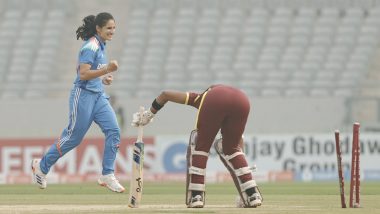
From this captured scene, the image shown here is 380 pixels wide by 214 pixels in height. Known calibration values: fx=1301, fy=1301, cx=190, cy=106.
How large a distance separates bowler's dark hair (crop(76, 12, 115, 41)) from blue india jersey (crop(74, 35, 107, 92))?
0.08 m

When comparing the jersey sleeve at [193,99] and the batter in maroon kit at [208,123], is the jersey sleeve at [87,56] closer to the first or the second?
the batter in maroon kit at [208,123]

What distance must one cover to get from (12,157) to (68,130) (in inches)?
461

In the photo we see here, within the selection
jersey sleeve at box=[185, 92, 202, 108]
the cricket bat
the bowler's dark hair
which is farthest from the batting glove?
the bowler's dark hair

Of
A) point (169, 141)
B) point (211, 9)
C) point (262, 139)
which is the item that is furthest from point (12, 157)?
point (211, 9)

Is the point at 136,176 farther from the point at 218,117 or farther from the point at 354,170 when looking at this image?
the point at 354,170

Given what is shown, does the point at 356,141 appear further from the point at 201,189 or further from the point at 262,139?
the point at 262,139

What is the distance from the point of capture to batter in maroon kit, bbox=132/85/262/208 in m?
11.5

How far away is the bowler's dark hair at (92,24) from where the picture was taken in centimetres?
1325

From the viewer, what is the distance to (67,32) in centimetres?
3092

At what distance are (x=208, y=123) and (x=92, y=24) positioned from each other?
92.5 inches

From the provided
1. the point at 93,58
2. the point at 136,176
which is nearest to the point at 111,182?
the point at 93,58

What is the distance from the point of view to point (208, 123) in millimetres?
11570

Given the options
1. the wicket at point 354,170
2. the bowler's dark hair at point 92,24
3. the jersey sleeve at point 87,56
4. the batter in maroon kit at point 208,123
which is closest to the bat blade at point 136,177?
the batter in maroon kit at point 208,123

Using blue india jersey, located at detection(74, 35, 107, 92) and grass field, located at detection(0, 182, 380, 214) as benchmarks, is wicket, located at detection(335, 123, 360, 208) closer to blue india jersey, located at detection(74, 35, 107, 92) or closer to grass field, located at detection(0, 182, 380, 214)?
grass field, located at detection(0, 182, 380, 214)
